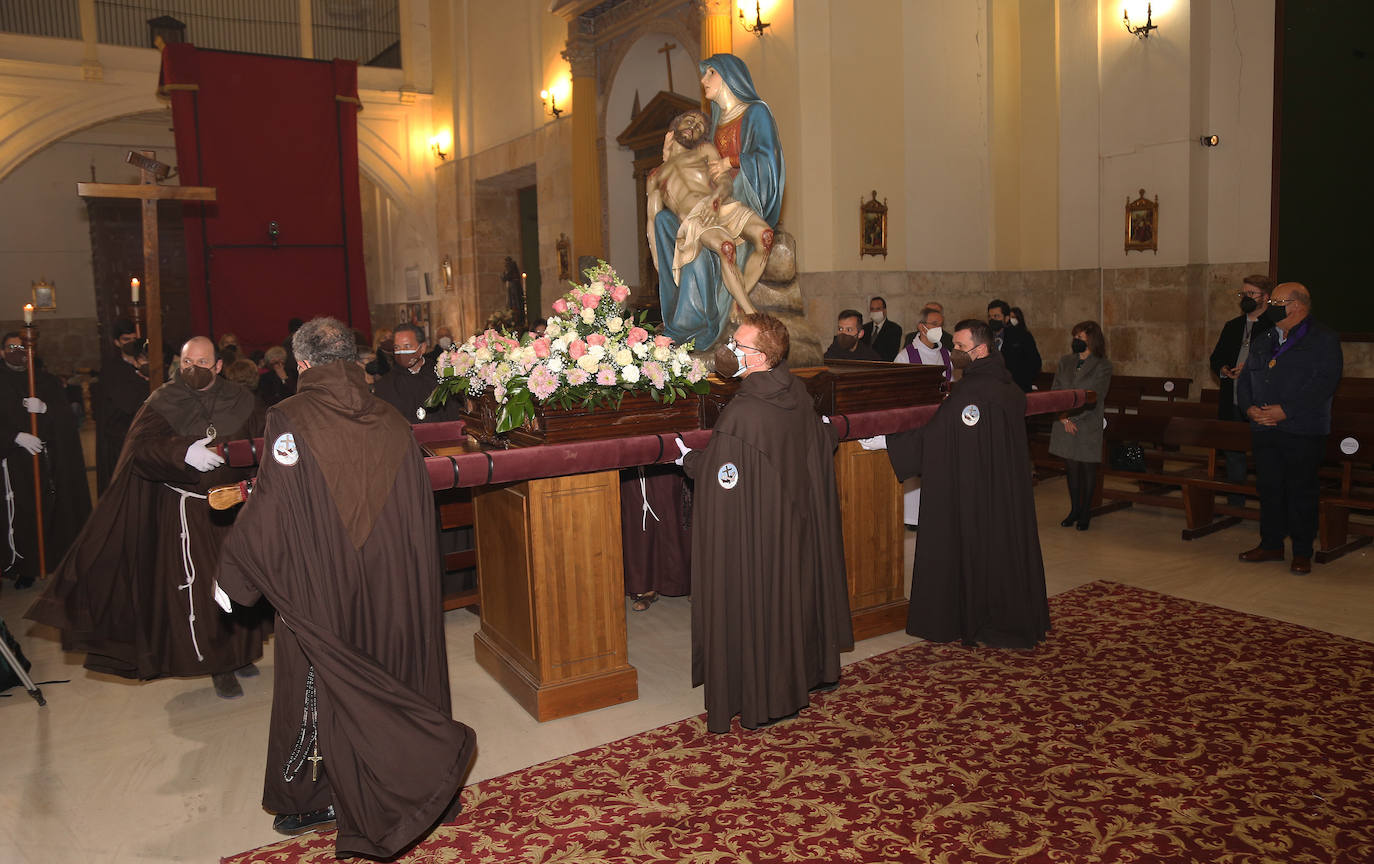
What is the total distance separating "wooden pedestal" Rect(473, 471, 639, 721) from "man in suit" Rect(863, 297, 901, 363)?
6031 mm

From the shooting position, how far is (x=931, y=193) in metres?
11.8

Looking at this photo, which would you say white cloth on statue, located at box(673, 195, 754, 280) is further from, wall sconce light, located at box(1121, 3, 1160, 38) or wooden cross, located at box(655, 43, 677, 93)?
wooden cross, located at box(655, 43, 677, 93)

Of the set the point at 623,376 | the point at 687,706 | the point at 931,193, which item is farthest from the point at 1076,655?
the point at 931,193

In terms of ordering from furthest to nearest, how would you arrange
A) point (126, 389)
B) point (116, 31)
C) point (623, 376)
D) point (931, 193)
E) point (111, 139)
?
point (111, 139), point (116, 31), point (931, 193), point (126, 389), point (623, 376)

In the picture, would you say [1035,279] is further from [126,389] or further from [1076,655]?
[126,389]

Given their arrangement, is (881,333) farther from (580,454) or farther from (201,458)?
(201,458)

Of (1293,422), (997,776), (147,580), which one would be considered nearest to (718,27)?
(1293,422)

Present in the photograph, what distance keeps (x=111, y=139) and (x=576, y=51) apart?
11.6 metres

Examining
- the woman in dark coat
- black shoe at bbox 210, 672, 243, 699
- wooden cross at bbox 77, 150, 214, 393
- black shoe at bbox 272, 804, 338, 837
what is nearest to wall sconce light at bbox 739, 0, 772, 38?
the woman in dark coat

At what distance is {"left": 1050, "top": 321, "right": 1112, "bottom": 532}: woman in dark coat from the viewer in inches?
307

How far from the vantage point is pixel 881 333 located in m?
10.5

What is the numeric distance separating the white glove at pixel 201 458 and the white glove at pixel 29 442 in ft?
9.49

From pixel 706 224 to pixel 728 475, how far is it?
1.83 m

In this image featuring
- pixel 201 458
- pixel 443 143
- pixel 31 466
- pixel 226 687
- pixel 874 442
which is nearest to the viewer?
pixel 201 458
